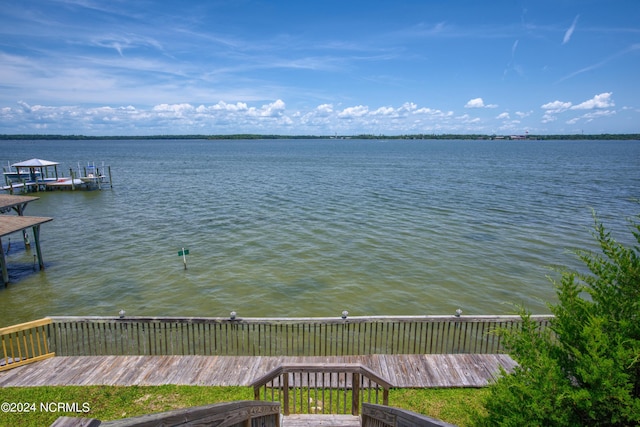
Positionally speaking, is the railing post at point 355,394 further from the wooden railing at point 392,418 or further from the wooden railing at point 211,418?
the wooden railing at point 211,418

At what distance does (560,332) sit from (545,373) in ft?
2.52

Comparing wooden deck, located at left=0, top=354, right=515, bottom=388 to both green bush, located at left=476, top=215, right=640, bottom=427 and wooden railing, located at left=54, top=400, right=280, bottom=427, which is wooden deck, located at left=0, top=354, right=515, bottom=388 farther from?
green bush, located at left=476, top=215, right=640, bottom=427

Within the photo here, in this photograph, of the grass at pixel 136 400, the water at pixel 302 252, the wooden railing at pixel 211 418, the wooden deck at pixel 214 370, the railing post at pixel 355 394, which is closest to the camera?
the wooden railing at pixel 211 418

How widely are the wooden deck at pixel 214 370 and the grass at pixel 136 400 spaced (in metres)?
0.26

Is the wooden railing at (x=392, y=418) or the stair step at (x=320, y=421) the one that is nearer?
the wooden railing at (x=392, y=418)

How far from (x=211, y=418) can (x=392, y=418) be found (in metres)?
2.15

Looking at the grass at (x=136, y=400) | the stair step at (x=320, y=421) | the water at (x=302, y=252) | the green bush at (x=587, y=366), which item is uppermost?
the green bush at (x=587, y=366)

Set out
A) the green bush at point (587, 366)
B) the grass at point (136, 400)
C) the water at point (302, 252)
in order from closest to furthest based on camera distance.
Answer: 1. the green bush at point (587, 366)
2. the grass at point (136, 400)
3. the water at point (302, 252)

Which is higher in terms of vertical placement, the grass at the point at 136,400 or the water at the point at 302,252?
the grass at the point at 136,400

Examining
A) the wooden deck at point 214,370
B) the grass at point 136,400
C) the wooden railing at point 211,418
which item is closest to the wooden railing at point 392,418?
the wooden railing at point 211,418

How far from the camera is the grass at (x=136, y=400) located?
798 centimetres

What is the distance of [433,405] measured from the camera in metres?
Answer: 8.54

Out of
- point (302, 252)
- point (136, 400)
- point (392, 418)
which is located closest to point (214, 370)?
point (136, 400)

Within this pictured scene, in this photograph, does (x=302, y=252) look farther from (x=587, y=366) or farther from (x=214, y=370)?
(x=587, y=366)
